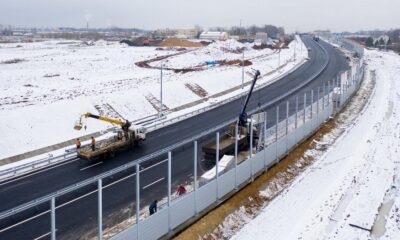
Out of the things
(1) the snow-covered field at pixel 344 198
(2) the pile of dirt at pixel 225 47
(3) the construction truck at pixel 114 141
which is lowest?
(1) the snow-covered field at pixel 344 198

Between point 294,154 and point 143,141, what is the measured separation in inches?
461

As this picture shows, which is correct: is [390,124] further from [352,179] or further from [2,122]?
[2,122]

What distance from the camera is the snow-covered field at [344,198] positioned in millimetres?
18406

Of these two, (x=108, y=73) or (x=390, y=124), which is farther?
(x=108, y=73)

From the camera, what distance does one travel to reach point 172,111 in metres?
46.8

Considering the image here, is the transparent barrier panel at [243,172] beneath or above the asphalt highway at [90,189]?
above

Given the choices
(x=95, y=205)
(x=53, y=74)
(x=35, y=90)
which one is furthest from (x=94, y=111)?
(x=53, y=74)

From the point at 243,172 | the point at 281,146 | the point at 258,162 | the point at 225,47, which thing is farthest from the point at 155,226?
the point at 225,47

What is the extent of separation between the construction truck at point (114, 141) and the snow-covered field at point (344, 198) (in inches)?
468

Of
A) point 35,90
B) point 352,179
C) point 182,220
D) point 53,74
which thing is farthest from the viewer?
point 53,74

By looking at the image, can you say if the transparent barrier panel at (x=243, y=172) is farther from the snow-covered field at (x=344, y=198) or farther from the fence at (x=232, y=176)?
the snow-covered field at (x=344, y=198)

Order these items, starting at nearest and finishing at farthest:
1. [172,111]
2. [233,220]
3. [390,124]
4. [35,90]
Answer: [233,220] → [390,124] → [172,111] → [35,90]

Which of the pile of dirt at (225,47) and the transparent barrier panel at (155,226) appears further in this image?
the pile of dirt at (225,47)

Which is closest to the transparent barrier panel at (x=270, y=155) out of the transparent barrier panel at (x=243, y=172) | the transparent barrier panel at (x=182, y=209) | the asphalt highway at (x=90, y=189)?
the transparent barrier panel at (x=243, y=172)
